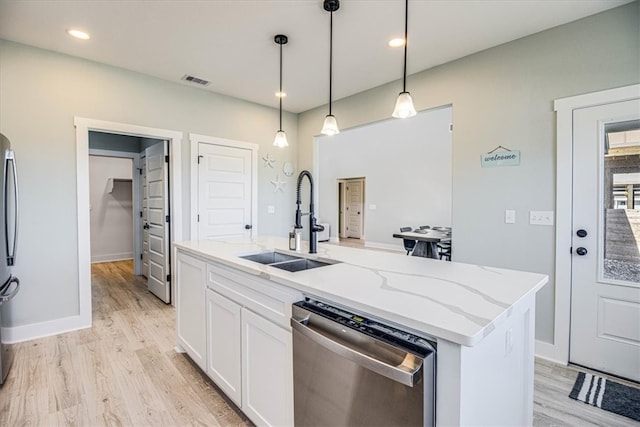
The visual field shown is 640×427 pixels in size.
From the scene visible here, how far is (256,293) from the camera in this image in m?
1.66

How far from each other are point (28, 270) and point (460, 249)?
4.10m

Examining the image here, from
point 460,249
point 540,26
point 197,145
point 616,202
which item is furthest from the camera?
point 197,145

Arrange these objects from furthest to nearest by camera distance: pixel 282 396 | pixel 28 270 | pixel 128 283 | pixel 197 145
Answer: pixel 128 283 < pixel 197 145 < pixel 28 270 < pixel 282 396

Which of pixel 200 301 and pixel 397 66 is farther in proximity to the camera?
pixel 397 66

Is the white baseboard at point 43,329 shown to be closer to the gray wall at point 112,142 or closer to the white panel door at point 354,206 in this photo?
the gray wall at point 112,142

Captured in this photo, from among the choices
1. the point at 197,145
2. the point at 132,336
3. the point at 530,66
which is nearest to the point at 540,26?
the point at 530,66

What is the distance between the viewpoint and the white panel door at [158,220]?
155 inches

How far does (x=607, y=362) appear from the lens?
2357 mm

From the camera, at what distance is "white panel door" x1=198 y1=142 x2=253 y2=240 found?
409cm

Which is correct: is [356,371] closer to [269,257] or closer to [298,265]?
[298,265]

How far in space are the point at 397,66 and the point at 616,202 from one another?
223 cm

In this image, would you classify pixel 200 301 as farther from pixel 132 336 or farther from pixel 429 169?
pixel 429 169

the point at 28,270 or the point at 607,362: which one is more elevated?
the point at 28,270

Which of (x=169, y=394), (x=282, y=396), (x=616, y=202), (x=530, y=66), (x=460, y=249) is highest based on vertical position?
(x=530, y=66)
